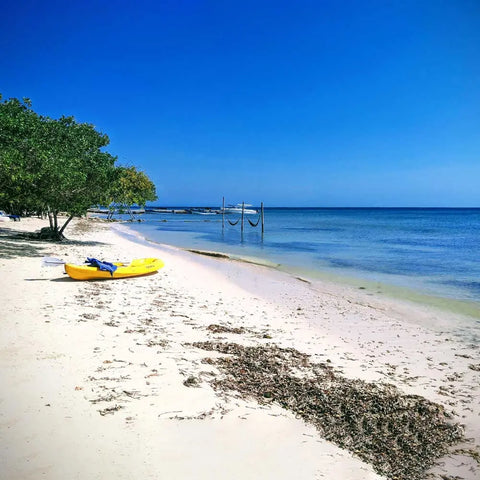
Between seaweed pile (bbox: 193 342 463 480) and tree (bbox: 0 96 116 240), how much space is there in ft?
33.4

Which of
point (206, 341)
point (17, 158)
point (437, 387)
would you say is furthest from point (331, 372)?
point (17, 158)

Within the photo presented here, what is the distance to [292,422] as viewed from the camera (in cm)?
399

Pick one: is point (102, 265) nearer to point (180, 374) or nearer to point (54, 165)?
point (54, 165)

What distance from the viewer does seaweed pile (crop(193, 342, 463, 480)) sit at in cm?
364

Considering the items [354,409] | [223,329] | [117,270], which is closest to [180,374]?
[354,409]

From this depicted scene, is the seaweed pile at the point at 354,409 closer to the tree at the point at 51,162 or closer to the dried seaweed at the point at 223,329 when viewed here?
the dried seaweed at the point at 223,329

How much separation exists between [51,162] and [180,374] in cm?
1221

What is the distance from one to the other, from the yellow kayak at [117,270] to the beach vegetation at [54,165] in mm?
3849

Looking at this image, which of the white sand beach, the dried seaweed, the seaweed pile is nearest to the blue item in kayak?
the white sand beach

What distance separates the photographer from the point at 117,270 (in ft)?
36.7

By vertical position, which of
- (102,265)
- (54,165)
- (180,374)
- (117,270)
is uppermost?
(54,165)

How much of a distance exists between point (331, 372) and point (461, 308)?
710 cm

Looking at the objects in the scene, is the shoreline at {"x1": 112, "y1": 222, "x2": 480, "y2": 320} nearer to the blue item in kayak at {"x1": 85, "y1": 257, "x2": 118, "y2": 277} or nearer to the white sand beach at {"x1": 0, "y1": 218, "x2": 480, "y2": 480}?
the white sand beach at {"x1": 0, "y1": 218, "x2": 480, "y2": 480}

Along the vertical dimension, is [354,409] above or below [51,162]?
below
